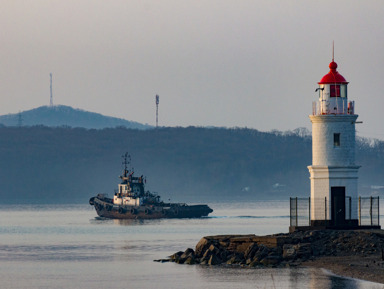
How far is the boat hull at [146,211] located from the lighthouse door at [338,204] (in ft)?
228

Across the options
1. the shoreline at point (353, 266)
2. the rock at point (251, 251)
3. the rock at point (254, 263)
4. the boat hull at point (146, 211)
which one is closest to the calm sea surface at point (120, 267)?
the shoreline at point (353, 266)

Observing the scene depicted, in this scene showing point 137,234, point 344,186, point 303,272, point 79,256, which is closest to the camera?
point 303,272

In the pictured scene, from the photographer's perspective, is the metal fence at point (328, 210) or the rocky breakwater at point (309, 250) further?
the metal fence at point (328, 210)

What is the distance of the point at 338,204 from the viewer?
1789 inches

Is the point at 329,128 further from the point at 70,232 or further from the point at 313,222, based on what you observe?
the point at 70,232

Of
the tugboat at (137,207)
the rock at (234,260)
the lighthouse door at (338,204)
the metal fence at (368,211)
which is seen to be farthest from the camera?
the tugboat at (137,207)

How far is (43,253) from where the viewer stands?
64500mm

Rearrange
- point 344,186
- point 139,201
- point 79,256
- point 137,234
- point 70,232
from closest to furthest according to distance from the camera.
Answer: point 344,186
point 79,256
point 137,234
point 70,232
point 139,201

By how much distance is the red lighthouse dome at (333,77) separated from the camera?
4638cm

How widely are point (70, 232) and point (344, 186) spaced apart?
51174 millimetres

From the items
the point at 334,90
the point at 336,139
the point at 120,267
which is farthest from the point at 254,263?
the point at 120,267

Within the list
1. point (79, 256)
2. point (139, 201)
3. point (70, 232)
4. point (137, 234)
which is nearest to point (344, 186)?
A: point (79, 256)

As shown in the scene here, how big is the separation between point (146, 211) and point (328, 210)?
70505mm

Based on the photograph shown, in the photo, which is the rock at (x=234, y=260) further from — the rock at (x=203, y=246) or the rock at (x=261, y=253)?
the rock at (x=203, y=246)
